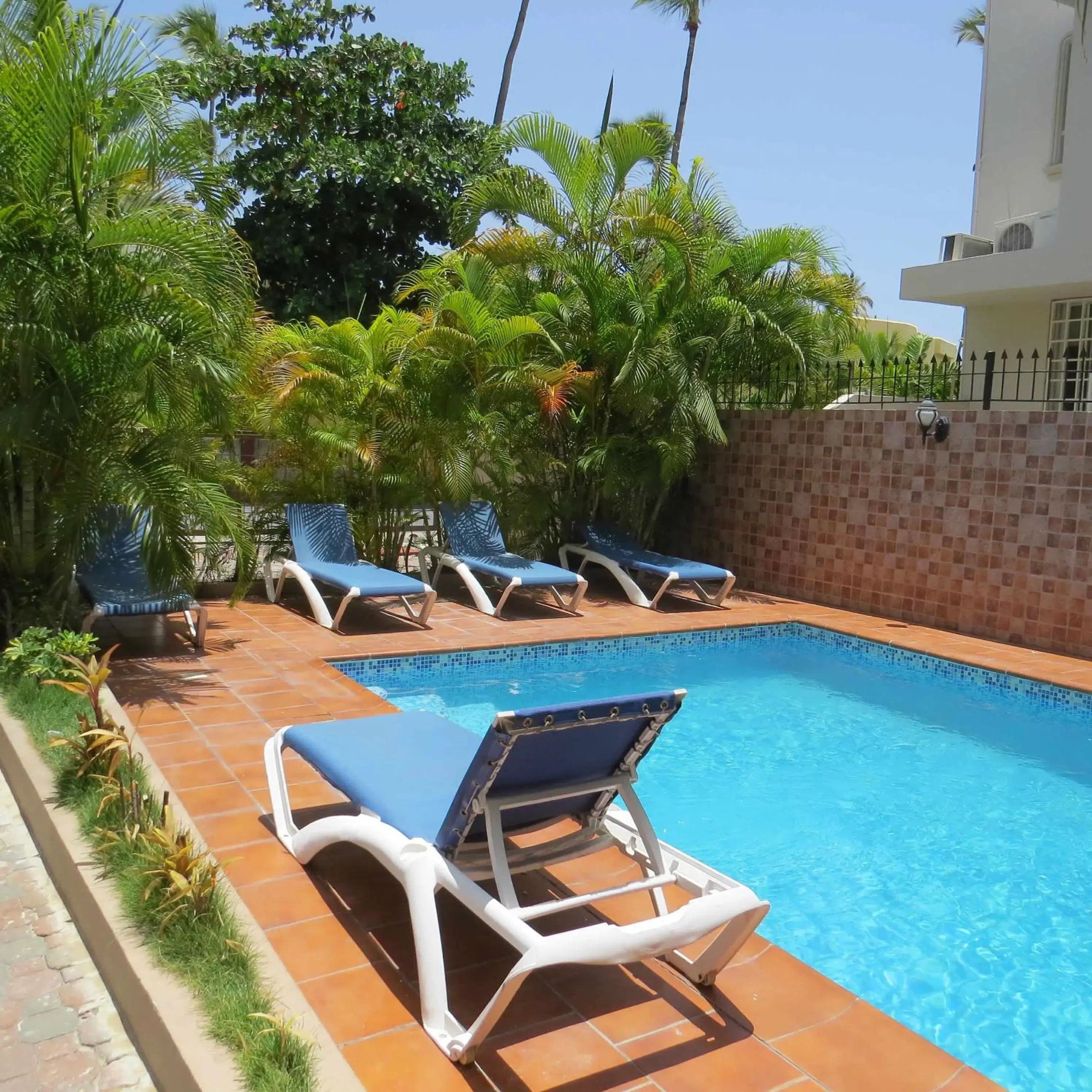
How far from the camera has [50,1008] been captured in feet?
11.0

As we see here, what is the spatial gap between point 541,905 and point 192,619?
573cm

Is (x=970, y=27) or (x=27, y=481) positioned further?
(x=970, y=27)

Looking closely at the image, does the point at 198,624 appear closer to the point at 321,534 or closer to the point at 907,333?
the point at 321,534

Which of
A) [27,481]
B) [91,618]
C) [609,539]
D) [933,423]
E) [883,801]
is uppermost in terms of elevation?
[933,423]

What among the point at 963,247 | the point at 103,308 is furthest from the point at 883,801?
the point at 963,247

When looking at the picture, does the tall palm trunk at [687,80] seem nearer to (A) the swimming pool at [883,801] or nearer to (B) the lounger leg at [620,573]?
(B) the lounger leg at [620,573]

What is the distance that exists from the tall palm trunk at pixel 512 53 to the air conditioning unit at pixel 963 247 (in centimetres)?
1989

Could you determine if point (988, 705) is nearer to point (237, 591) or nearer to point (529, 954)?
point (237, 591)

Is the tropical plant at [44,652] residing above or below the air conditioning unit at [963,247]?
below

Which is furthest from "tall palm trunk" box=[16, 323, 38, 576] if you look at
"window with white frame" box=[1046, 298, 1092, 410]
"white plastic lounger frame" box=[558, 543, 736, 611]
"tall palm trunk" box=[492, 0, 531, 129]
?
"tall palm trunk" box=[492, 0, 531, 129]

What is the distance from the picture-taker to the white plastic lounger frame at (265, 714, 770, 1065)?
9.71 ft

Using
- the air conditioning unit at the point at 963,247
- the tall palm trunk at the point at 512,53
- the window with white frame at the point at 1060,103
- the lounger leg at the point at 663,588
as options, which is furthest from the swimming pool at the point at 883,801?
the tall palm trunk at the point at 512,53

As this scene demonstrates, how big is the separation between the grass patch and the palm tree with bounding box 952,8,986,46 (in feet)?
134

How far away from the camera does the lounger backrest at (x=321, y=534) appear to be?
9.72m
